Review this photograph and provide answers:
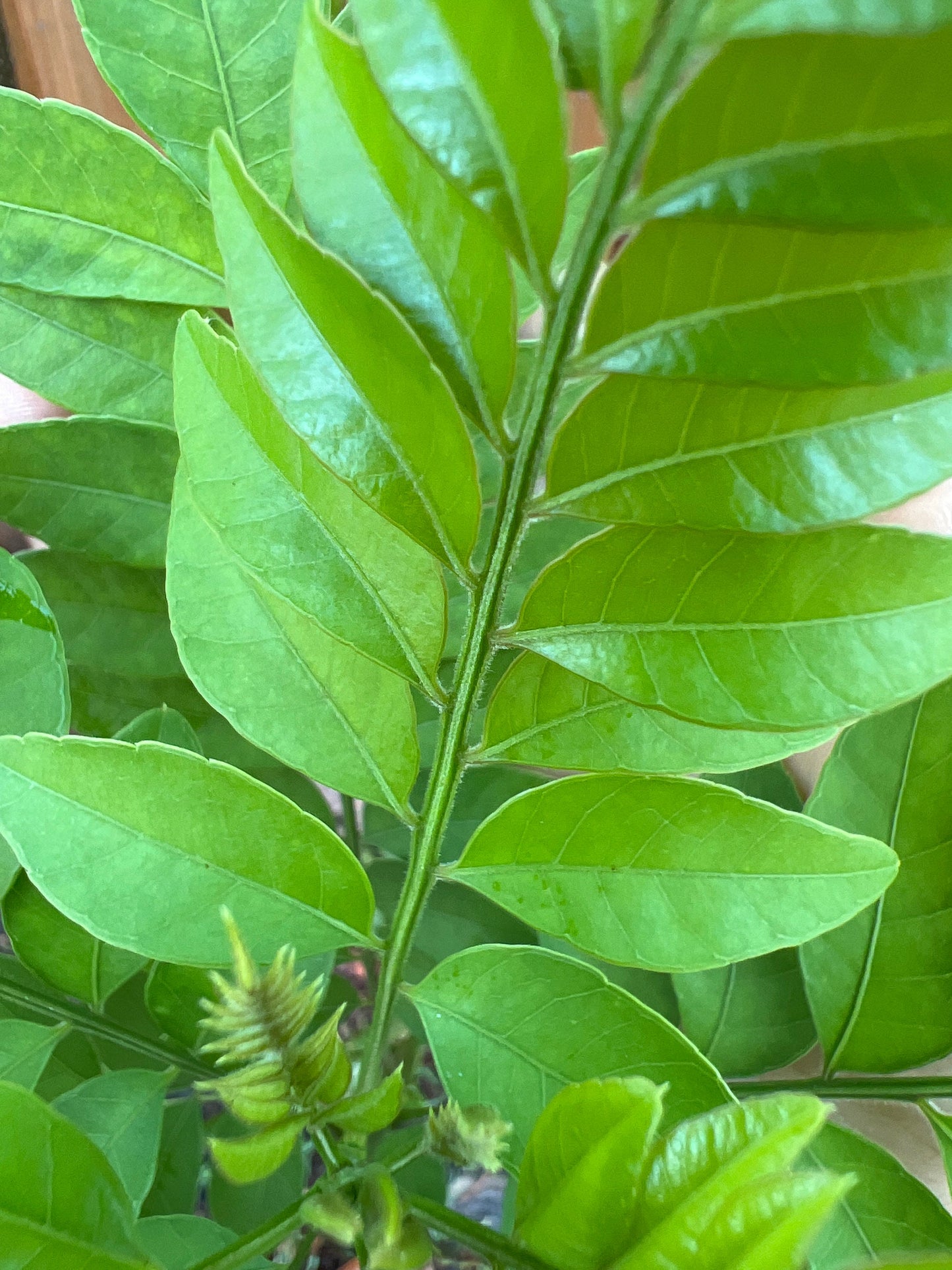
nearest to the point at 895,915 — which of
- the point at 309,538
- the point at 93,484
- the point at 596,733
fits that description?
the point at 596,733

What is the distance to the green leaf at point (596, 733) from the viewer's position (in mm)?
306

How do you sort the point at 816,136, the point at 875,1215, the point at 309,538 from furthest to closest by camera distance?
the point at 875,1215 → the point at 309,538 → the point at 816,136

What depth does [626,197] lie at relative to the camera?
0.60ft

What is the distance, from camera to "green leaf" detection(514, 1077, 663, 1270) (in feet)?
0.74

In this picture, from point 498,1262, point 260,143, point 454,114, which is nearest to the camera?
point 454,114

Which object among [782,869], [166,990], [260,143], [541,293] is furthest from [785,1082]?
[260,143]

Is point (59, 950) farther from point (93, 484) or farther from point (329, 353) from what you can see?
point (329, 353)

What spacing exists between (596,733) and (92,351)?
0.33m

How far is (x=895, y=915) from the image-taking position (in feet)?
1.37

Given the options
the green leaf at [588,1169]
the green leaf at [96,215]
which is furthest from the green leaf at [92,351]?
the green leaf at [588,1169]

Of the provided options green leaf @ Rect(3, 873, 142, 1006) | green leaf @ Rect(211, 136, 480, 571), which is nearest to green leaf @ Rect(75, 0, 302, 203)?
green leaf @ Rect(211, 136, 480, 571)

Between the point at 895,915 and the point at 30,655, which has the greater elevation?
the point at 30,655

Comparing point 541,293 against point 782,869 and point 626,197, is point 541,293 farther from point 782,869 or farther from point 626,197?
point 782,869

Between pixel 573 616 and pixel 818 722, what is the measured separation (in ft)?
0.25
